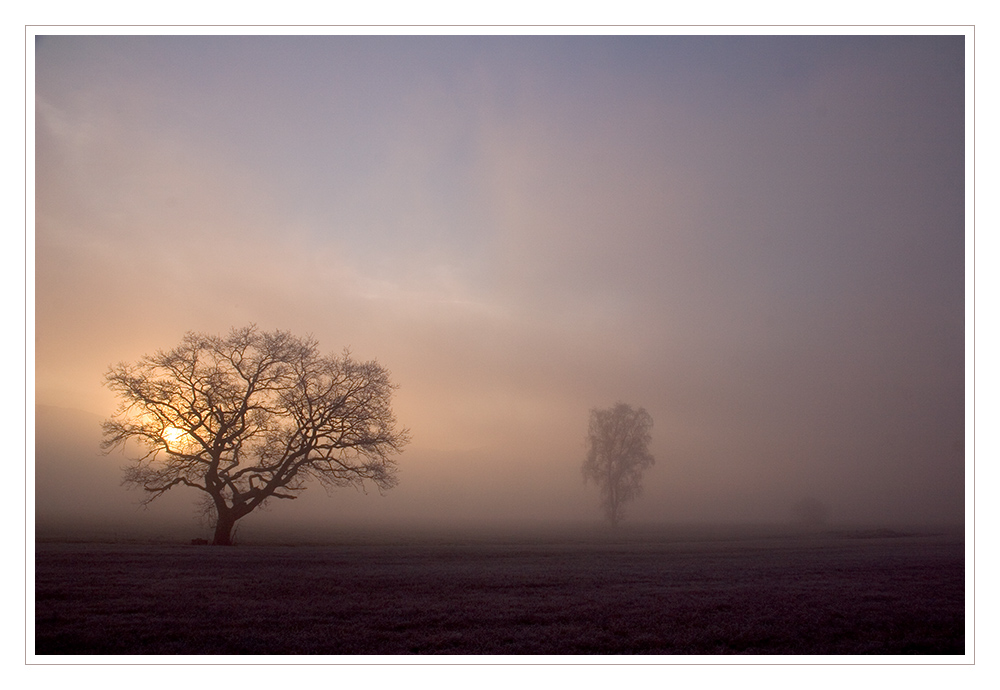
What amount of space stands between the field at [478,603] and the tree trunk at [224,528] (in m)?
1.80

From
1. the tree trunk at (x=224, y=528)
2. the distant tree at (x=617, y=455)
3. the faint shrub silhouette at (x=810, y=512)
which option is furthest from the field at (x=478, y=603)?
the distant tree at (x=617, y=455)

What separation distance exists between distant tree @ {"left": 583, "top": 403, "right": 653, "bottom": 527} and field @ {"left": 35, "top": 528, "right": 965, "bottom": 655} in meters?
16.0

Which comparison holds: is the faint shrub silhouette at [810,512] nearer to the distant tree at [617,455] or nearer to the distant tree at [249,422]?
the distant tree at [617,455]

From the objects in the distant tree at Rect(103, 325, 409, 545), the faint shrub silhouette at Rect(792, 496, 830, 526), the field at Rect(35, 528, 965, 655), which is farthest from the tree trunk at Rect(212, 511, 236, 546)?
the faint shrub silhouette at Rect(792, 496, 830, 526)

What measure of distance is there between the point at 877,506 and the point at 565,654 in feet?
75.7

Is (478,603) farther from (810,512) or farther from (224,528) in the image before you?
(810,512)

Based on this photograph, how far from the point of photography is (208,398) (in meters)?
22.1

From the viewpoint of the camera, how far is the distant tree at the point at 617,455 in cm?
3556

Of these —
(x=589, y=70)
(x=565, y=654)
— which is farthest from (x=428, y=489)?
(x=565, y=654)

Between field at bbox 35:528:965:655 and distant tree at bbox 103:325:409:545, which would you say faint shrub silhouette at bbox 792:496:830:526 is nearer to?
field at bbox 35:528:965:655

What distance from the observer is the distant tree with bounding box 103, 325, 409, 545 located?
2158cm

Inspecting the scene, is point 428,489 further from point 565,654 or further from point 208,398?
point 565,654

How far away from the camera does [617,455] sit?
36.8m
